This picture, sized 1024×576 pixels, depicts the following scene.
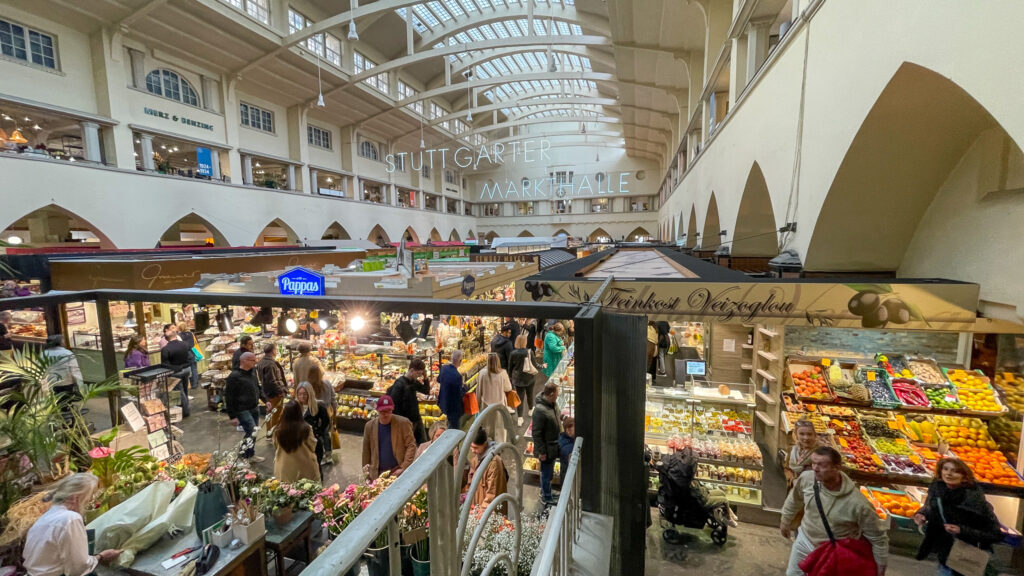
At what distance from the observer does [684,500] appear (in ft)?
12.8

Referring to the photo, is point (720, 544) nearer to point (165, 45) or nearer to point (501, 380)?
point (501, 380)

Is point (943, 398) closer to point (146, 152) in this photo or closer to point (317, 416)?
point (317, 416)

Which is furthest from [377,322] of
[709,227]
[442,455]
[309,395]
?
[709,227]

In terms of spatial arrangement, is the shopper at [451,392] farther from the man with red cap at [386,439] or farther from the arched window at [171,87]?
the arched window at [171,87]

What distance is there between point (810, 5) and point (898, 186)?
2.27 meters

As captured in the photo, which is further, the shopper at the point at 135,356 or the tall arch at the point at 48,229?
the tall arch at the point at 48,229

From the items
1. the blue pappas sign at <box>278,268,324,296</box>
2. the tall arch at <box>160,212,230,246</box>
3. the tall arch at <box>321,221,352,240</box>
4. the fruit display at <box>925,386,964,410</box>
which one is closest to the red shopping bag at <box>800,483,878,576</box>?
the fruit display at <box>925,386,964,410</box>

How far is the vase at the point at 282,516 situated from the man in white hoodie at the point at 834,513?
3.32 meters

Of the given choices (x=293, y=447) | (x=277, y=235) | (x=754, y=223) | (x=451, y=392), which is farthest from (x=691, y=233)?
(x=277, y=235)

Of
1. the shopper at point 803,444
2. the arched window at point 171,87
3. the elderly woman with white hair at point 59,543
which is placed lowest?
the shopper at point 803,444

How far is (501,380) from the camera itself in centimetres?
482

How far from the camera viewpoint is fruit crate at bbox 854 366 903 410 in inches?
179

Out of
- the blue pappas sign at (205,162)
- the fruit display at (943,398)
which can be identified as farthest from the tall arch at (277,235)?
the fruit display at (943,398)

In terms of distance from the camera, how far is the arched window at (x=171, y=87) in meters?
12.8
